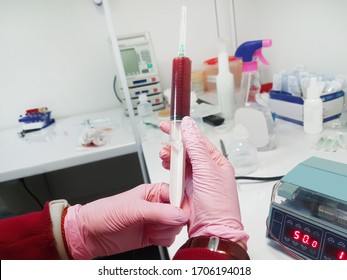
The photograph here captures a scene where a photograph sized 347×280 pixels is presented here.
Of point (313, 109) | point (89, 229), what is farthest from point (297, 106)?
point (89, 229)

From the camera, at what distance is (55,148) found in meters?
1.13

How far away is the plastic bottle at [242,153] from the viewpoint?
0.78 m

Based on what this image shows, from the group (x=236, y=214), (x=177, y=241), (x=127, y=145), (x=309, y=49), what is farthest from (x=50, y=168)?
(x=309, y=49)

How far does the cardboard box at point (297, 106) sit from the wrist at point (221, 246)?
73 centimetres

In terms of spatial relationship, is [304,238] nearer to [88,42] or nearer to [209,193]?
[209,193]

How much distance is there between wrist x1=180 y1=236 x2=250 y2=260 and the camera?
409 mm

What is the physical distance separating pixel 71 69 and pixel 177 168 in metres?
1.27

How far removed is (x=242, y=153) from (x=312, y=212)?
1.16 ft

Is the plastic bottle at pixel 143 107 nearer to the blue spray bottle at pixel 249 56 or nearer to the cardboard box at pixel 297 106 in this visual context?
the blue spray bottle at pixel 249 56

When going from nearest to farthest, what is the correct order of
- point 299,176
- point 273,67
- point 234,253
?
point 234,253 → point 299,176 → point 273,67

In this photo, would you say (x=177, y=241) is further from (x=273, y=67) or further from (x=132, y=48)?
(x=273, y=67)

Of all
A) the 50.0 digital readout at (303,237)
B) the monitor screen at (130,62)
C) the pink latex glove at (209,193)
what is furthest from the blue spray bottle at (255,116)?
the monitor screen at (130,62)

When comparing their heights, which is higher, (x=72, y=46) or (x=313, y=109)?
(x=72, y=46)

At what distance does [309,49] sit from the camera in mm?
1230
